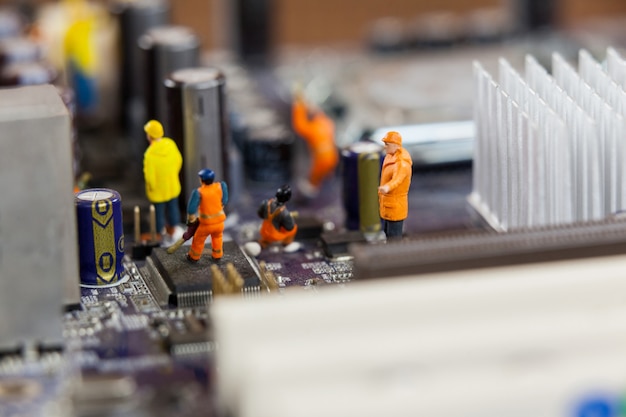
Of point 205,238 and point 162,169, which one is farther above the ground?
point 162,169

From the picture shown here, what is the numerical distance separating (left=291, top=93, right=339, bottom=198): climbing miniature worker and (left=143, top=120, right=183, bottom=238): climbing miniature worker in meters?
1.77

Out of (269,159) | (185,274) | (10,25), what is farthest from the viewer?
(10,25)

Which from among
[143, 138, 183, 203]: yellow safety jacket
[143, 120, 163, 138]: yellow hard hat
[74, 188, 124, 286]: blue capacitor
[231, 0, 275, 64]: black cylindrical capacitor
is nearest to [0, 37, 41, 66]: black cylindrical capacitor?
[231, 0, 275, 64]: black cylindrical capacitor

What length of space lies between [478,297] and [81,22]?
29.9 ft

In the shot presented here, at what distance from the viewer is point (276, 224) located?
1111 centimetres

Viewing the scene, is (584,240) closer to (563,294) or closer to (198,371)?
(563,294)

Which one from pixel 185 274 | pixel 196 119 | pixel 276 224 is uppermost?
pixel 196 119

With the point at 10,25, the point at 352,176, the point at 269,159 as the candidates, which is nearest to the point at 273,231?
the point at 352,176

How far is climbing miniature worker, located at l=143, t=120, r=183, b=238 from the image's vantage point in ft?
36.3

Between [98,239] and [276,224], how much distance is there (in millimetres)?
1529

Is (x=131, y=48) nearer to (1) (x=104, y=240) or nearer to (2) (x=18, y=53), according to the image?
(2) (x=18, y=53)

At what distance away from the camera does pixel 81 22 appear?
15828 millimetres

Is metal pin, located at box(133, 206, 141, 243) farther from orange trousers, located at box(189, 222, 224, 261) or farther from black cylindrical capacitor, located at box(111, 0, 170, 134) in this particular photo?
black cylindrical capacitor, located at box(111, 0, 170, 134)

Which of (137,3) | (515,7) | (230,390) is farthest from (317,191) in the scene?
(515,7)
